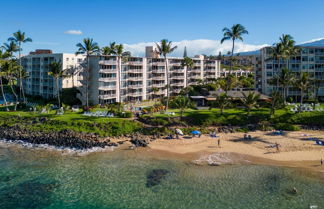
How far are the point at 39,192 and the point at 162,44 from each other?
50.4 m

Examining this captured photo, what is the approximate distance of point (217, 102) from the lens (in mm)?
65375

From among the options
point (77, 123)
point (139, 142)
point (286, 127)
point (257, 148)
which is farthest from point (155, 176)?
point (286, 127)

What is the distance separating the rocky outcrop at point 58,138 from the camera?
50.0 meters

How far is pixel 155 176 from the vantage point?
36.1m

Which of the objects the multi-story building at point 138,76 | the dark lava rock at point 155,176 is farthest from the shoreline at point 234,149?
the multi-story building at point 138,76

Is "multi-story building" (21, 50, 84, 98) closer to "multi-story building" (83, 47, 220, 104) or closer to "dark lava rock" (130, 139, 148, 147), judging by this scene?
"multi-story building" (83, 47, 220, 104)

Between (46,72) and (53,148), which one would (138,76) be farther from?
(53,148)

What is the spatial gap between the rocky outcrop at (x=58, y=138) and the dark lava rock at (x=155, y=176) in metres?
14.7

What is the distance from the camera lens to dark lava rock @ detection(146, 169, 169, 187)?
111ft

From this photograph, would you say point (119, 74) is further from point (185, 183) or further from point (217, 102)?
point (185, 183)

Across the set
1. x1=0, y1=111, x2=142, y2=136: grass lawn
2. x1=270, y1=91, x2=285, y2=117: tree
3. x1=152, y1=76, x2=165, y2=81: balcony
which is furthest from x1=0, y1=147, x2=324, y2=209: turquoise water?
x1=152, y1=76, x2=165, y2=81: balcony

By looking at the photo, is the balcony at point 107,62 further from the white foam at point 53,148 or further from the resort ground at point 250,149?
the resort ground at point 250,149

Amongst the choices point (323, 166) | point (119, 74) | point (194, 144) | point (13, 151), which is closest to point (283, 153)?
point (323, 166)

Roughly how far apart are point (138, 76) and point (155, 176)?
2414 inches
